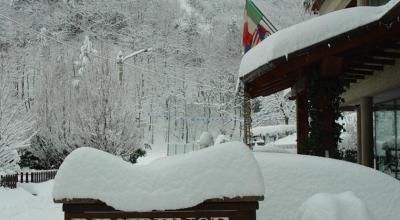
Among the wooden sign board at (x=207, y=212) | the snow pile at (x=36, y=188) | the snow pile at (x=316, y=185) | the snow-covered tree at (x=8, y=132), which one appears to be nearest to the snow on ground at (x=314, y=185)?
the snow pile at (x=316, y=185)

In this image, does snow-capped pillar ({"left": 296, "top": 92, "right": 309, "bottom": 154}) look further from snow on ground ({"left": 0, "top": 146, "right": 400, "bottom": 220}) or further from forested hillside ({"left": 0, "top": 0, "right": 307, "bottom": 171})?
forested hillside ({"left": 0, "top": 0, "right": 307, "bottom": 171})

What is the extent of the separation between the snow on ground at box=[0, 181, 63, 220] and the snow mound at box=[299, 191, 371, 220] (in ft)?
31.3

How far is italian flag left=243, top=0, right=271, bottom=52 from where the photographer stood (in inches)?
537

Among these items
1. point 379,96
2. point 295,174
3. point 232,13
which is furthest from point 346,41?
point 232,13

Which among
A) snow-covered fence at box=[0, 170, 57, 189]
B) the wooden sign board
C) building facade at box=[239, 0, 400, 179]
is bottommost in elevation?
snow-covered fence at box=[0, 170, 57, 189]

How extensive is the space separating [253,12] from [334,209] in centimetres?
1113

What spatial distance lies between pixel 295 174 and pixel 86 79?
2102 cm

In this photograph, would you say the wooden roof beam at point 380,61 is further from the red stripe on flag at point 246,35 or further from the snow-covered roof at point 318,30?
the red stripe on flag at point 246,35

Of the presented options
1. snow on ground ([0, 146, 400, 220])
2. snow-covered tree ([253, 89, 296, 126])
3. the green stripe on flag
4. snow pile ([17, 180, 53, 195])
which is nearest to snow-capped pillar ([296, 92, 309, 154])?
the green stripe on flag

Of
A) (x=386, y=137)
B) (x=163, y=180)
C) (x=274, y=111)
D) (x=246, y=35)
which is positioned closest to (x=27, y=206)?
(x=246, y=35)

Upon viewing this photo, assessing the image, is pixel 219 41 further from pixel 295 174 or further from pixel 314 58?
pixel 295 174

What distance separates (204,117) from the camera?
54.3 m

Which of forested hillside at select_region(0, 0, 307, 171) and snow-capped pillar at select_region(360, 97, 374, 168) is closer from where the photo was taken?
snow-capped pillar at select_region(360, 97, 374, 168)

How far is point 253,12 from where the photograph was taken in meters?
13.8
